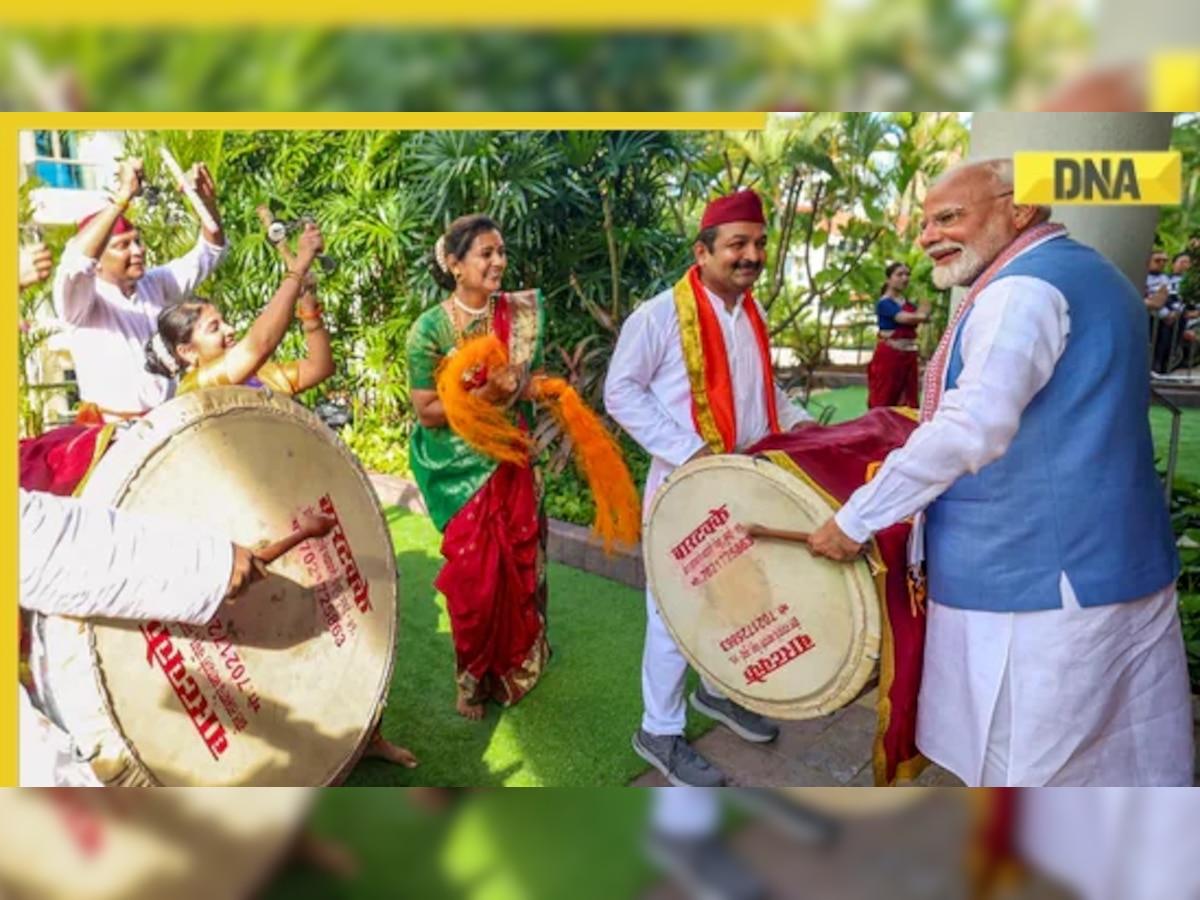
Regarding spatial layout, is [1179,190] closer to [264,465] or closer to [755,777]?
[755,777]

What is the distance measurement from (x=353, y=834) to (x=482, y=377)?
1.23 meters

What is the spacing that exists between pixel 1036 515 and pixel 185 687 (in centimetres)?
193

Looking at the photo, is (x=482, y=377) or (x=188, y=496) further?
(x=482, y=377)

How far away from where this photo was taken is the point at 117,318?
175 centimetres

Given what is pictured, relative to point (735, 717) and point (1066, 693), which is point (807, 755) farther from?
point (1066, 693)

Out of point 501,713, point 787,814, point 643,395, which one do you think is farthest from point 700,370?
point 787,814

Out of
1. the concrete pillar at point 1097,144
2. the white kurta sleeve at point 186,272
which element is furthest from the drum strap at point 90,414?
the concrete pillar at point 1097,144

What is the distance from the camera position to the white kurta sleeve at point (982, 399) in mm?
1610

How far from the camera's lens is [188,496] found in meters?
1.79

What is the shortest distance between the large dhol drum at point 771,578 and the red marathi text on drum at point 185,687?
109 cm

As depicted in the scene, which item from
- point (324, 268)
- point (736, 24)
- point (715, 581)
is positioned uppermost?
point (736, 24)

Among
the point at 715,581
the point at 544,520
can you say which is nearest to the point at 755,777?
the point at 715,581

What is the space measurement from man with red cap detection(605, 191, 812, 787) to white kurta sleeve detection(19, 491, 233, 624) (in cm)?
107

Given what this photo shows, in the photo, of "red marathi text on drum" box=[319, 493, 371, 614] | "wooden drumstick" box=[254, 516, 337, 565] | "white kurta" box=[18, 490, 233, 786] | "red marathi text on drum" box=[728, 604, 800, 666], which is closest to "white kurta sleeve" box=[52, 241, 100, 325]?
"white kurta" box=[18, 490, 233, 786]
